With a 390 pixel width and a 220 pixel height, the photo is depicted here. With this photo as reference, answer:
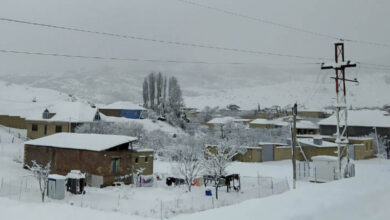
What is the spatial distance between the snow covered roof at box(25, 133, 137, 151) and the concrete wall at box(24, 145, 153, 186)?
0.48 meters

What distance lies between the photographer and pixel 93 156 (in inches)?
1433

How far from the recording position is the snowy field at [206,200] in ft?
33.7

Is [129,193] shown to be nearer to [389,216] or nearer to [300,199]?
[300,199]

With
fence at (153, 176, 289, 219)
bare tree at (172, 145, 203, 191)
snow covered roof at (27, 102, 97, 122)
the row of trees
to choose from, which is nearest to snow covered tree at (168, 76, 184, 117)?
the row of trees

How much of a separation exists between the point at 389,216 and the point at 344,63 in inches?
900

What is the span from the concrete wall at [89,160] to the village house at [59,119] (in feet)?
63.3

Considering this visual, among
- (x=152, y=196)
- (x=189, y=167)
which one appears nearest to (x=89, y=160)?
(x=152, y=196)

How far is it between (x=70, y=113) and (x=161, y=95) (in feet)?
171

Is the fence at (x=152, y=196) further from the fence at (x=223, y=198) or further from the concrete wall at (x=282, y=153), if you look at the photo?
the concrete wall at (x=282, y=153)

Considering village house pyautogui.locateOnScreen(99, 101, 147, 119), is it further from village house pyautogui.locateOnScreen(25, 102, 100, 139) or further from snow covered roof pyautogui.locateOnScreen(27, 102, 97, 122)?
village house pyautogui.locateOnScreen(25, 102, 100, 139)

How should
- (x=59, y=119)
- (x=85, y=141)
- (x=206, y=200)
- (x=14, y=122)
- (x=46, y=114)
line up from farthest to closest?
(x=14, y=122) < (x=46, y=114) < (x=59, y=119) < (x=85, y=141) < (x=206, y=200)

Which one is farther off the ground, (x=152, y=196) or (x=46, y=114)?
(x=46, y=114)

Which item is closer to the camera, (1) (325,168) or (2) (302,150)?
Result: (1) (325,168)

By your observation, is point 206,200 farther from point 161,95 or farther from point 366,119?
point 161,95
